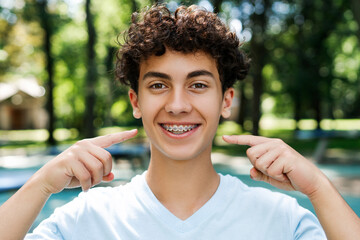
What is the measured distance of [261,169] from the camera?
183cm

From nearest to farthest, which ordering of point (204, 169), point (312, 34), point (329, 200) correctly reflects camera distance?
point (329, 200)
point (204, 169)
point (312, 34)

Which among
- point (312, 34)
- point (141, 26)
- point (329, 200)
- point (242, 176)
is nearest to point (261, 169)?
point (329, 200)

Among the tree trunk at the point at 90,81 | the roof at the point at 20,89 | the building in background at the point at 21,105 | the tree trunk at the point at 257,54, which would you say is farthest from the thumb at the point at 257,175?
the roof at the point at 20,89

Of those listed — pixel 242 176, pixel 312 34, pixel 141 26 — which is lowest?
pixel 242 176

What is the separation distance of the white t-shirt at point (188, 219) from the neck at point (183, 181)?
67 millimetres

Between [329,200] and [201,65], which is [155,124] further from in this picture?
[329,200]

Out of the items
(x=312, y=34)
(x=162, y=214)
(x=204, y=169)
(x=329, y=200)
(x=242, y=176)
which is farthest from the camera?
(x=312, y=34)

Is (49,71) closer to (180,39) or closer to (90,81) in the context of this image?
(90,81)

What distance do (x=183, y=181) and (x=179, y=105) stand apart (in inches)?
18.8

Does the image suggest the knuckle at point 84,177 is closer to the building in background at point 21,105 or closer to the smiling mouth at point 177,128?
the smiling mouth at point 177,128

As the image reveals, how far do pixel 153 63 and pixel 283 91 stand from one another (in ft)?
68.4

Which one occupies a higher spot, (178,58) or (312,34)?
(312,34)

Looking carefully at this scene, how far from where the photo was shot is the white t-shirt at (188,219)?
6.30 ft

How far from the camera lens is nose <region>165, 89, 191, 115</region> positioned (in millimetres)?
1939
